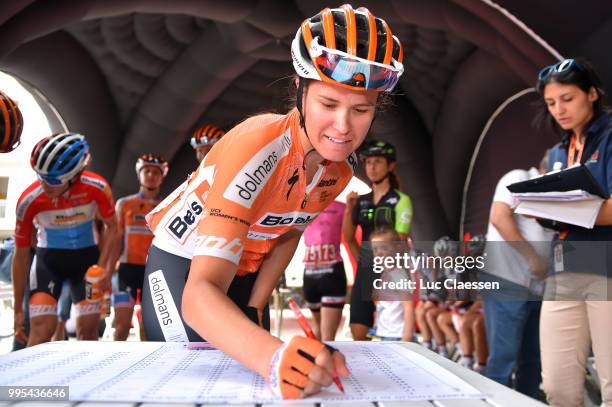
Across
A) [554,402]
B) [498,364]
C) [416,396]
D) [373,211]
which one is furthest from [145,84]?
[416,396]

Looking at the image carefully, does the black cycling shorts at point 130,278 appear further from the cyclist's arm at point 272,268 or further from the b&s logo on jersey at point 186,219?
the b&s logo on jersey at point 186,219

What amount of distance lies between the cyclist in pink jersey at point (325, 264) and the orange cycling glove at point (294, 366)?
4.71 m

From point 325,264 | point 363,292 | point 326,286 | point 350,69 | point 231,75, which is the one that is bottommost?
point 326,286

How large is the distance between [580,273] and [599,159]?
0.55m

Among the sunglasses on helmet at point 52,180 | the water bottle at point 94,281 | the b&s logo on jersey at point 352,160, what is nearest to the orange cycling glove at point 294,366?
the b&s logo on jersey at point 352,160

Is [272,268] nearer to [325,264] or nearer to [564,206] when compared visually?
[564,206]

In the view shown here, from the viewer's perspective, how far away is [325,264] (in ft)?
19.8

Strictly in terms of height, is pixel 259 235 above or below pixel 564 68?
below

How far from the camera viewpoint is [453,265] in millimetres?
4598

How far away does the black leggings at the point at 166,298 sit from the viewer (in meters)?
1.84

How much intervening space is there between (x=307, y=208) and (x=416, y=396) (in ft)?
3.28

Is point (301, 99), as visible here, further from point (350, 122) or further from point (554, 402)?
point (554, 402)

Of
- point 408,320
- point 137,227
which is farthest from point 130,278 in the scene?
point 408,320

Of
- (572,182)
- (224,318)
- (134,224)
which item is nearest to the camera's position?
(224,318)
